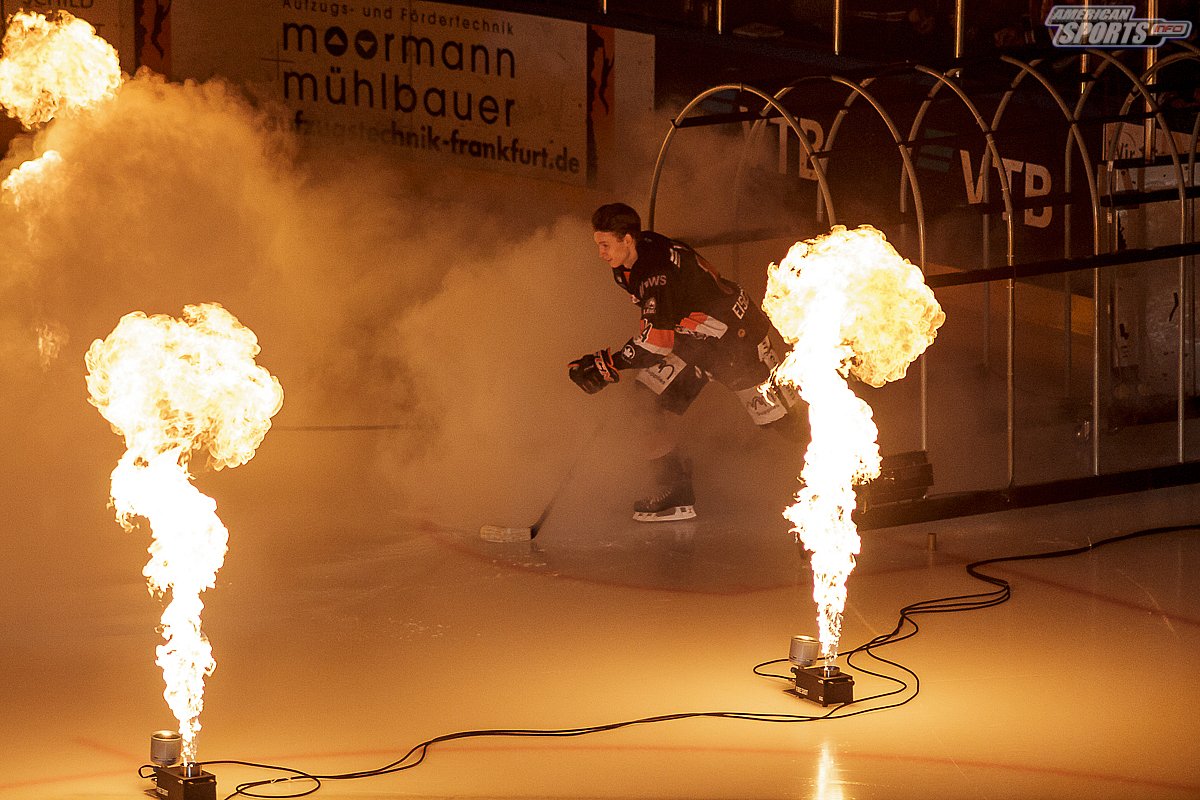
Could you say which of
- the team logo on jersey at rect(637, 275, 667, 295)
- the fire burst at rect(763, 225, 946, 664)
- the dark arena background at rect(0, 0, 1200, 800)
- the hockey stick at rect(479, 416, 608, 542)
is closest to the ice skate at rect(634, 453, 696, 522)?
the dark arena background at rect(0, 0, 1200, 800)

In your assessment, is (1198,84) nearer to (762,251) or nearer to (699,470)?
(699,470)

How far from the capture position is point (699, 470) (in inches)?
431

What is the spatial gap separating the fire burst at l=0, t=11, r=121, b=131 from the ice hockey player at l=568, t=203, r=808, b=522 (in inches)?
231

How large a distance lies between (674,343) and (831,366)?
272 cm

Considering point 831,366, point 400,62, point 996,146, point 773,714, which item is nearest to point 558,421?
point 996,146

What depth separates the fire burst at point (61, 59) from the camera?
13.6m

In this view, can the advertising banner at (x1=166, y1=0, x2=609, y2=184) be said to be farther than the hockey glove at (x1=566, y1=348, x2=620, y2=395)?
Yes

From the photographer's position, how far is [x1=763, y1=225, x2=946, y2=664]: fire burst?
6.75m

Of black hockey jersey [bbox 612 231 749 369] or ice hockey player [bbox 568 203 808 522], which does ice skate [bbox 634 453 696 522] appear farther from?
black hockey jersey [bbox 612 231 749 369]

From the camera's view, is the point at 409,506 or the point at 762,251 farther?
the point at 762,251

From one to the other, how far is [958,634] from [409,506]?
360cm

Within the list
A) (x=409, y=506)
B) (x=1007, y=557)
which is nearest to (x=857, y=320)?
(x=1007, y=557)

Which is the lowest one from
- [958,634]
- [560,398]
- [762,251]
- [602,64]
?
[958,634]

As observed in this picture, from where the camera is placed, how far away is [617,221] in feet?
30.1
